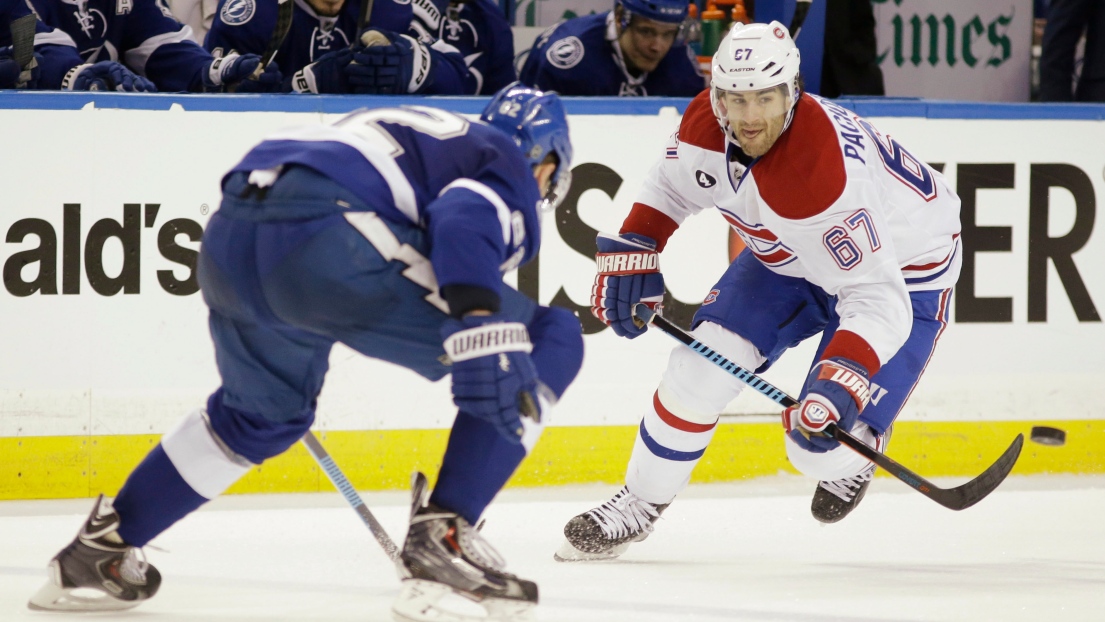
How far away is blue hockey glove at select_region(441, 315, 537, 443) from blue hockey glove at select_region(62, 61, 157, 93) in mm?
2104

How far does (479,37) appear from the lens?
416cm

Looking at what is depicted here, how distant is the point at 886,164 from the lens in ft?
8.81

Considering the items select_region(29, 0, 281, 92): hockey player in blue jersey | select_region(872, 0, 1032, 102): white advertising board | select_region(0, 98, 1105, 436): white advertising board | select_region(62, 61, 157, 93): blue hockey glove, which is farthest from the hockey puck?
select_region(872, 0, 1032, 102): white advertising board

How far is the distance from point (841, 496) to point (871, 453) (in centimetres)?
32

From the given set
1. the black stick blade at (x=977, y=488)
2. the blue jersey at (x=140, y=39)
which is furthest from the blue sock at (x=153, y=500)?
the blue jersey at (x=140, y=39)

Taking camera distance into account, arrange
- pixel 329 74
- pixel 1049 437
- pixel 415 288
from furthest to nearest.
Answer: pixel 329 74
pixel 1049 437
pixel 415 288

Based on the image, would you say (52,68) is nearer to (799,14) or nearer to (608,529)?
(608,529)

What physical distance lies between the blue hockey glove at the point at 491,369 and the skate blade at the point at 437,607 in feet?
1.01

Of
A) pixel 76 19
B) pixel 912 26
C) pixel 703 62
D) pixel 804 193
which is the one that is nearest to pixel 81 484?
pixel 76 19

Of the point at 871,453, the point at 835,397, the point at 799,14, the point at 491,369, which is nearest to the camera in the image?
the point at 491,369

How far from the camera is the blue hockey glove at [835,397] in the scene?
244cm

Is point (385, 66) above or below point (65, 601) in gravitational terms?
above

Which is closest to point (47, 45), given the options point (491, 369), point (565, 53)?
point (565, 53)

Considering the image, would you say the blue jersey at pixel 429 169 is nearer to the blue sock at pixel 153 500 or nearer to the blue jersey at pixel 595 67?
the blue sock at pixel 153 500
